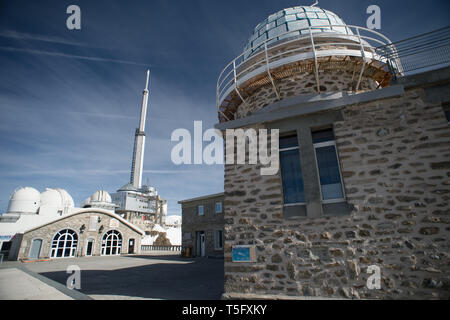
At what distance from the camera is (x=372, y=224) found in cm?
427

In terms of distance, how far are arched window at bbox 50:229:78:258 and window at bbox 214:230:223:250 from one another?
46.7ft

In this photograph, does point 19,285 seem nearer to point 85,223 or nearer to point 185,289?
point 185,289

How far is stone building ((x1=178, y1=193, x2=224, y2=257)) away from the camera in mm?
18436

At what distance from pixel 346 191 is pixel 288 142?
188cm

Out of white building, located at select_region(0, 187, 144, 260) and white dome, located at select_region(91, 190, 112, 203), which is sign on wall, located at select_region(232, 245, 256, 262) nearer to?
white building, located at select_region(0, 187, 144, 260)

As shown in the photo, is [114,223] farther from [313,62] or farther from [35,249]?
[313,62]

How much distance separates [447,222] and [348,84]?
13.3 feet

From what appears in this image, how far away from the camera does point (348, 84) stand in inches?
239

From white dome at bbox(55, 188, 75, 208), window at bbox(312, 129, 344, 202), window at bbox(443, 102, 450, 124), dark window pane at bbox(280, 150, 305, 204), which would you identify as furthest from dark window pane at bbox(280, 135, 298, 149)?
white dome at bbox(55, 188, 75, 208)

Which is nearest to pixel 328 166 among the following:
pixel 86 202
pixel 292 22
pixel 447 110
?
pixel 447 110

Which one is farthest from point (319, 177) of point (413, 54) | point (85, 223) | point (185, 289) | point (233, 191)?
point (85, 223)

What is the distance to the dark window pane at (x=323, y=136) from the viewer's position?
17.6ft

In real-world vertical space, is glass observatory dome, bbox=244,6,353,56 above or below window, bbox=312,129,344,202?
above

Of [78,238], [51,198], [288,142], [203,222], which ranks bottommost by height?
[78,238]
